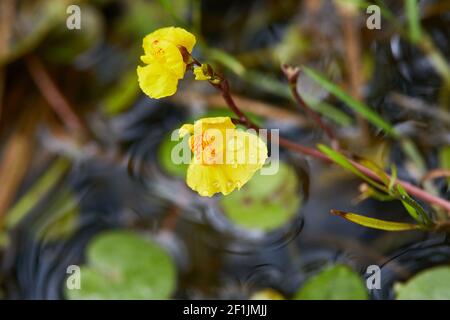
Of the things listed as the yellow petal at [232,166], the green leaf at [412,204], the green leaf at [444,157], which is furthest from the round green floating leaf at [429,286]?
the yellow petal at [232,166]

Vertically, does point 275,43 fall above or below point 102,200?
above

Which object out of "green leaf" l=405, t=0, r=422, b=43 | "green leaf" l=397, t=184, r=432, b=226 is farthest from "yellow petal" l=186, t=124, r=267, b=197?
"green leaf" l=405, t=0, r=422, b=43

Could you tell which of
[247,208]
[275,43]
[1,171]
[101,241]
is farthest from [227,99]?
[1,171]

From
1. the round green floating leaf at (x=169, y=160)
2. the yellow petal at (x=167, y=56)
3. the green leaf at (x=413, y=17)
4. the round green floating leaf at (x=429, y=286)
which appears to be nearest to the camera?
the yellow petal at (x=167, y=56)

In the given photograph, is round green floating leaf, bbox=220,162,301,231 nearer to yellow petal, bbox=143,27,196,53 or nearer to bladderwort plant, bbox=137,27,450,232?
bladderwort plant, bbox=137,27,450,232

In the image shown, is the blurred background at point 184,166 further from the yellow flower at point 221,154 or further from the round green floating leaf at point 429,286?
the yellow flower at point 221,154

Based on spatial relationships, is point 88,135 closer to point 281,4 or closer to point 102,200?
point 102,200
